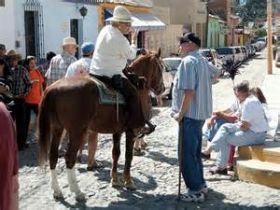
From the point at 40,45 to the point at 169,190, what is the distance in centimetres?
1105

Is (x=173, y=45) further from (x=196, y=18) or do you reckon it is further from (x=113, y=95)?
(x=113, y=95)

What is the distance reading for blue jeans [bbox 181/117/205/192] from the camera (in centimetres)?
675

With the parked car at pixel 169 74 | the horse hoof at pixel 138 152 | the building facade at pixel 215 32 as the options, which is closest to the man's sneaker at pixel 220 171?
the horse hoof at pixel 138 152

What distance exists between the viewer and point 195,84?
6582 millimetres

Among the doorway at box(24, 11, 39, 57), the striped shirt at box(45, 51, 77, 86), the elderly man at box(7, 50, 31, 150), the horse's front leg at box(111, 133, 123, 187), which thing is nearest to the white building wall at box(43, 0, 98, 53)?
the doorway at box(24, 11, 39, 57)

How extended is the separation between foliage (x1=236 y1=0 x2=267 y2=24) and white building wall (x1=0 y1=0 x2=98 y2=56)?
95581mm

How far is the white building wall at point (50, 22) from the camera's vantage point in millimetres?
15219

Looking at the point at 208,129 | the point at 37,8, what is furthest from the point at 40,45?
the point at 208,129

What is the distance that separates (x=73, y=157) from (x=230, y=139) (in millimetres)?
2271

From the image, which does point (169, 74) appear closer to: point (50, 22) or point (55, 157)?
point (50, 22)

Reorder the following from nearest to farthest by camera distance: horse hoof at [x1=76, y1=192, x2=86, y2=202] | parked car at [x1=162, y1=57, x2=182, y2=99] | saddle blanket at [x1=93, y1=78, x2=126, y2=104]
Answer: horse hoof at [x1=76, y1=192, x2=86, y2=202] → saddle blanket at [x1=93, y1=78, x2=126, y2=104] → parked car at [x1=162, y1=57, x2=182, y2=99]

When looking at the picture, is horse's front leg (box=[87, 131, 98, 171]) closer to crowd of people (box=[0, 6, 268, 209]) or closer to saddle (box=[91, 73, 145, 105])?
crowd of people (box=[0, 6, 268, 209])

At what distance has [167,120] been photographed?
13797 millimetres

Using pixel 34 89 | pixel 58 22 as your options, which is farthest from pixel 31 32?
pixel 34 89
